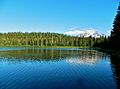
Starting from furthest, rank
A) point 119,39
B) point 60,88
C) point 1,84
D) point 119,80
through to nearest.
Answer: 1. point 119,39
2. point 119,80
3. point 1,84
4. point 60,88

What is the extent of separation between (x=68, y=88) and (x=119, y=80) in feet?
32.7

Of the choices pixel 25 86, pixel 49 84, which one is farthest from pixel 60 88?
pixel 25 86

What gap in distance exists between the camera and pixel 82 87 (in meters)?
27.6

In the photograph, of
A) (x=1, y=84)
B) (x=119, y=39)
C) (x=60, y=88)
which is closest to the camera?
(x=60, y=88)

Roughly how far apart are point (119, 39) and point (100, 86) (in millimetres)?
60648

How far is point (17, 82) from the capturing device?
3055 cm

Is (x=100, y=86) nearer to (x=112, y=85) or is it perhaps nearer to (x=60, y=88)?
(x=112, y=85)

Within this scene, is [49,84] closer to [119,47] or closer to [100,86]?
[100,86]

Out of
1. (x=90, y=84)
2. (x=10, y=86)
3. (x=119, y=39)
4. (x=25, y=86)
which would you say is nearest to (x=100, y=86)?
(x=90, y=84)

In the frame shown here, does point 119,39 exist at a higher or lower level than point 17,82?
higher

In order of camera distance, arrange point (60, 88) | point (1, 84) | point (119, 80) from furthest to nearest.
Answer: point (119, 80) < point (1, 84) < point (60, 88)

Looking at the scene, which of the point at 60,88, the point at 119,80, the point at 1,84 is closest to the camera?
the point at 60,88

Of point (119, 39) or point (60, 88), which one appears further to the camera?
point (119, 39)

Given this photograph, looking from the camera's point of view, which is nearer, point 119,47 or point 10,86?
point 10,86
